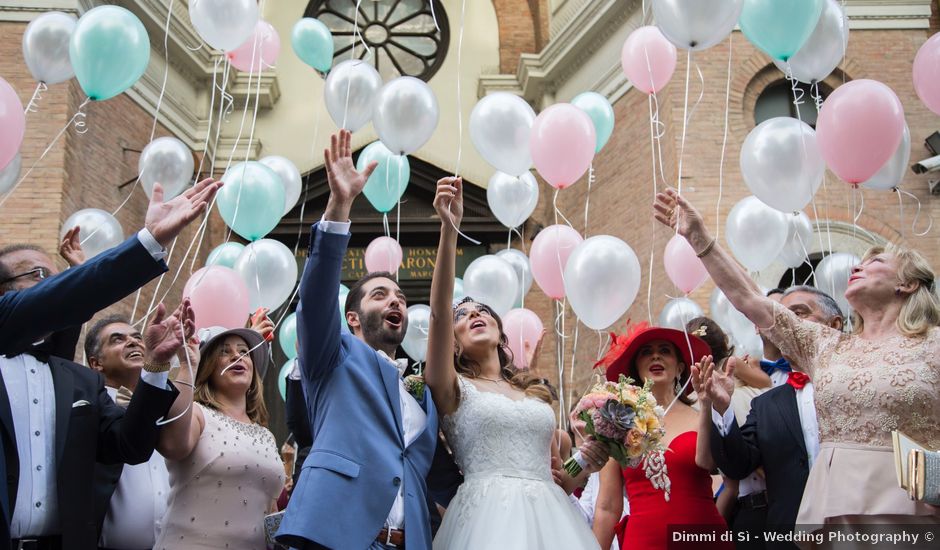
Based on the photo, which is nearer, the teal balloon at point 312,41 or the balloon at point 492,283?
the balloon at point 492,283

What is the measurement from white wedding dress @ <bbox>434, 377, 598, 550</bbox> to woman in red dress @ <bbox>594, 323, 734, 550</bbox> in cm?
63

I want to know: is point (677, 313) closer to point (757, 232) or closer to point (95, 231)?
point (757, 232)

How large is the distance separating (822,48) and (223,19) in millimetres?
4426

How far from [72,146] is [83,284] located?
9.32 meters

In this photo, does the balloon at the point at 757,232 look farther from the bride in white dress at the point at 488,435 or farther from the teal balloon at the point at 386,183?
the bride in white dress at the point at 488,435

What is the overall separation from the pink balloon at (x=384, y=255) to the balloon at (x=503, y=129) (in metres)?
1.65

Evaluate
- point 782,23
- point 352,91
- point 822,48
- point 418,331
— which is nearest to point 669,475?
point 782,23

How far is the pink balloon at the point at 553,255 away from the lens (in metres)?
7.63

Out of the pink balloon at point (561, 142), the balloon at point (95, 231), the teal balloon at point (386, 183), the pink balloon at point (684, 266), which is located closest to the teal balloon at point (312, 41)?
the teal balloon at point (386, 183)

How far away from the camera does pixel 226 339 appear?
4320 millimetres

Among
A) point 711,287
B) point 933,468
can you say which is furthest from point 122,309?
point 933,468

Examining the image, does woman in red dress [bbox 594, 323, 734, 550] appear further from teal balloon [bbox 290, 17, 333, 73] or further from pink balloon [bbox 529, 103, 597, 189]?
teal balloon [bbox 290, 17, 333, 73]

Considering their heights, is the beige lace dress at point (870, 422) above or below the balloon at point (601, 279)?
below

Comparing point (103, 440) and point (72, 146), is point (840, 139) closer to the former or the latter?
point (103, 440)
